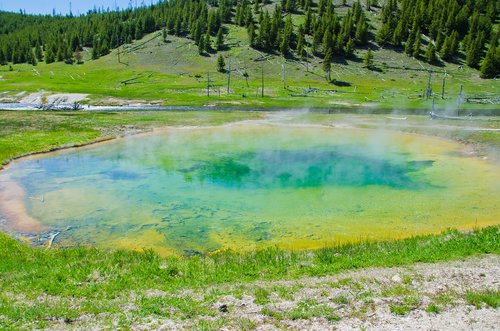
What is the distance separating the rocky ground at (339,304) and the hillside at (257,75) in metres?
70.2

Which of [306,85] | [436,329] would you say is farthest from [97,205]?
[306,85]

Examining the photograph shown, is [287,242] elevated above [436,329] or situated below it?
below

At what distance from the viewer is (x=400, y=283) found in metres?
14.4

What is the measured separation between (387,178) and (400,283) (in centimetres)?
1917

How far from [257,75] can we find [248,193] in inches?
4622

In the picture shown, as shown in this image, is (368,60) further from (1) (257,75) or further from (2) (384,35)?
(1) (257,75)

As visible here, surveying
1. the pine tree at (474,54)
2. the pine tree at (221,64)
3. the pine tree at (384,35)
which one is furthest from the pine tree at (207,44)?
the pine tree at (474,54)

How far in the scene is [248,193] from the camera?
95.9ft

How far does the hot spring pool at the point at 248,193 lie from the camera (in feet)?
73.4

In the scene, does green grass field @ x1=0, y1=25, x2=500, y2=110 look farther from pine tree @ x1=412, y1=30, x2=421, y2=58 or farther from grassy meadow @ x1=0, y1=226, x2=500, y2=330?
grassy meadow @ x1=0, y1=226, x2=500, y2=330

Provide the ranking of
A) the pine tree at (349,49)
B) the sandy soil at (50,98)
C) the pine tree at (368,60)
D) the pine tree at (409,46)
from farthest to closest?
1. the pine tree at (409,46)
2. the pine tree at (349,49)
3. the pine tree at (368,60)
4. the sandy soil at (50,98)

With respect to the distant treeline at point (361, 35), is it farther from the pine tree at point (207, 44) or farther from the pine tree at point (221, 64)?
the pine tree at point (221, 64)

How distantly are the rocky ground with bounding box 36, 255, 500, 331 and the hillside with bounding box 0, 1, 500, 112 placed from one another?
70212 mm

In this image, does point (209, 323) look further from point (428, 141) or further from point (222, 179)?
point (428, 141)
